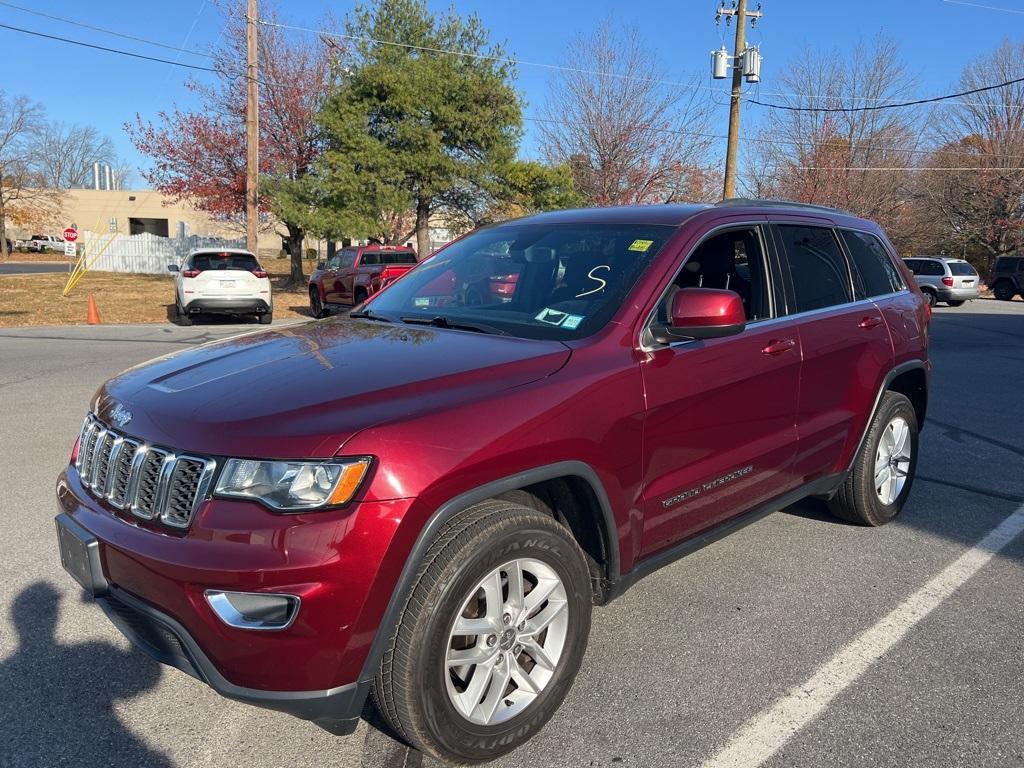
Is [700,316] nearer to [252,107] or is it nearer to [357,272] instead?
[357,272]

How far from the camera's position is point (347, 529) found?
214cm

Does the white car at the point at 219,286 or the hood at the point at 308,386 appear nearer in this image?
the hood at the point at 308,386

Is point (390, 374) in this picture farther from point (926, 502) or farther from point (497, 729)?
point (926, 502)

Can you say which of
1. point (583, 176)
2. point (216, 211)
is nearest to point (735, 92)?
point (583, 176)

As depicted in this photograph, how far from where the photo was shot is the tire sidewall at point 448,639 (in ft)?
7.55

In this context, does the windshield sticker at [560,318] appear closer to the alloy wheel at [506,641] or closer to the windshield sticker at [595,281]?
the windshield sticker at [595,281]

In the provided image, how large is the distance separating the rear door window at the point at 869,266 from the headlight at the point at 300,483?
3329 mm

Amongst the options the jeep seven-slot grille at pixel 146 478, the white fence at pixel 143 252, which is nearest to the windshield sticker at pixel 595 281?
the jeep seven-slot grille at pixel 146 478

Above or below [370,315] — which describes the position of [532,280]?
above

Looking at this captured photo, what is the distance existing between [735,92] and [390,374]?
73.5 ft

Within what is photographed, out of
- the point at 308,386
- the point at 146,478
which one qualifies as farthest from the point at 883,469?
the point at 146,478

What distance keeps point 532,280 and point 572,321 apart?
0.56m

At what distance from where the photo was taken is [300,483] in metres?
2.18

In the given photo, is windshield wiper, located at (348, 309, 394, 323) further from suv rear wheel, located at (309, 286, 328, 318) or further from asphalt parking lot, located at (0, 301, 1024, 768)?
suv rear wheel, located at (309, 286, 328, 318)
